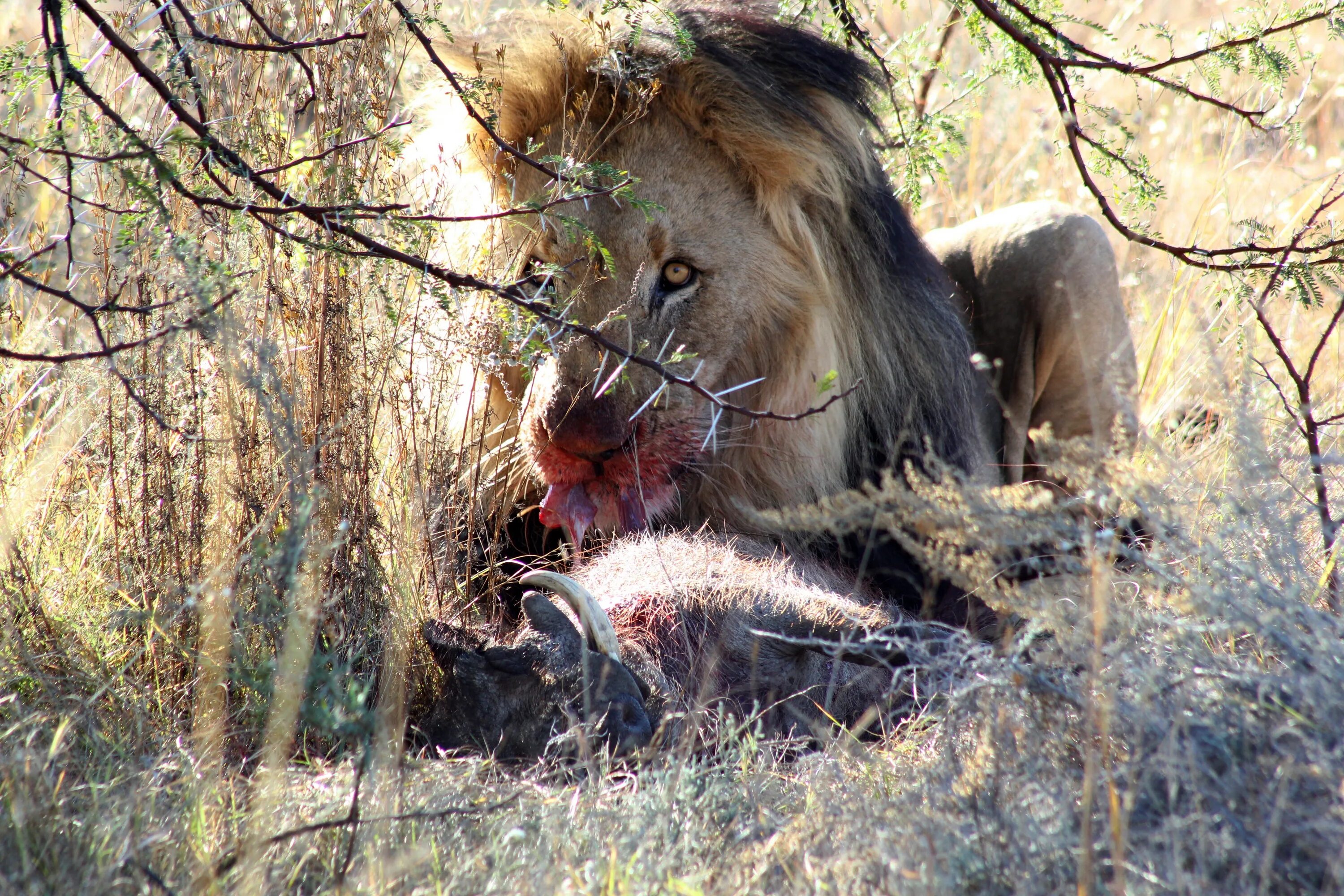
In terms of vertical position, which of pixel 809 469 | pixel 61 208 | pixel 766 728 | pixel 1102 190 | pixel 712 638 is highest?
pixel 61 208

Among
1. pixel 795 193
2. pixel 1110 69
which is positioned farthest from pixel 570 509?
pixel 1110 69

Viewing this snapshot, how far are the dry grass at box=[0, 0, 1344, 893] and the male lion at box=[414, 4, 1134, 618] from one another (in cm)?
35

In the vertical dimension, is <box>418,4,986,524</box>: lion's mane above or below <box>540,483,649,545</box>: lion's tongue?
above

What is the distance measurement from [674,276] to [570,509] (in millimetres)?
708

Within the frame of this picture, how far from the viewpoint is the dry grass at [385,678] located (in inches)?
70.4

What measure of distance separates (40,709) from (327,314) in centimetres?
107

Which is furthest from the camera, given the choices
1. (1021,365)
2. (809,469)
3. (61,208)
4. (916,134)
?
(61,208)

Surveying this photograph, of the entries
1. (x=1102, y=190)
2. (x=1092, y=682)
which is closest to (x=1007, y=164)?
(x=1102, y=190)

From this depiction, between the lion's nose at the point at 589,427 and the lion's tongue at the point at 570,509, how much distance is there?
0.59 feet

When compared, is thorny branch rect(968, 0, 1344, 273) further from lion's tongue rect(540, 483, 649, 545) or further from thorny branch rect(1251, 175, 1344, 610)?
lion's tongue rect(540, 483, 649, 545)

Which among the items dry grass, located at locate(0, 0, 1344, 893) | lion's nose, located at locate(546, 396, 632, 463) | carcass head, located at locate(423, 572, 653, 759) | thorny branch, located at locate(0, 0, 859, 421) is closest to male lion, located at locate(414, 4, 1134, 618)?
lion's nose, located at locate(546, 396, 632, 463)

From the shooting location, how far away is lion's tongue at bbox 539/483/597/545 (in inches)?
128

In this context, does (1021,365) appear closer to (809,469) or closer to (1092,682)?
(809,469)

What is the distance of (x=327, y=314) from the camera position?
9.46 feet
